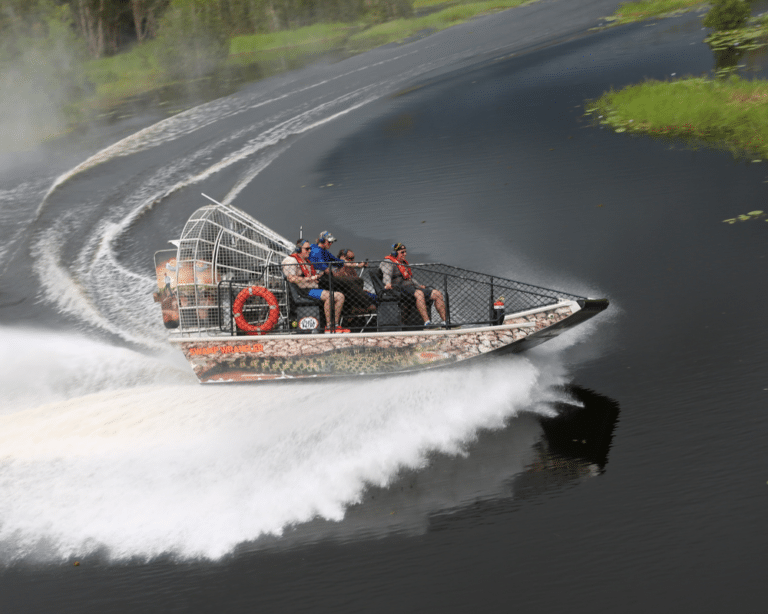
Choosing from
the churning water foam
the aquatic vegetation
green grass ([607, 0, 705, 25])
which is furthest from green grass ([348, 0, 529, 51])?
the churning water foam

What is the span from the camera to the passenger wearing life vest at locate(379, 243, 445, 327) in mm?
11211

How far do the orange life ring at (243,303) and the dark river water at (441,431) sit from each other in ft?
3.68

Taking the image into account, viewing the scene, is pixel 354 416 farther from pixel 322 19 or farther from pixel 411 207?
pixel 322 19

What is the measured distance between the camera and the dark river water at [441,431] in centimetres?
807

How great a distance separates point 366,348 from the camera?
11.2 m

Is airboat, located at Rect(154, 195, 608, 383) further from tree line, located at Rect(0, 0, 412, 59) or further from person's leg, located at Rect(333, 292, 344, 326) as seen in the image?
tree line, located at Rect(0, 0, 412, 59)

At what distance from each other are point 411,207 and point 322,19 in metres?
36.6

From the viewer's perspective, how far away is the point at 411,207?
739 inches

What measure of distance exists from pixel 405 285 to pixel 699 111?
13.4 meters

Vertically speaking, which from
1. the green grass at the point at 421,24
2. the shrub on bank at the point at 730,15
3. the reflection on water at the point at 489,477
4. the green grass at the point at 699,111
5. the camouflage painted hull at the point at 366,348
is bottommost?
the reflection on water at the point at 489,477

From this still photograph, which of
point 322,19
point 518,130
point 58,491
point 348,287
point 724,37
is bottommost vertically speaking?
point 58,491

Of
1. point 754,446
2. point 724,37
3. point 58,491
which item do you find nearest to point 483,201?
point 754,446

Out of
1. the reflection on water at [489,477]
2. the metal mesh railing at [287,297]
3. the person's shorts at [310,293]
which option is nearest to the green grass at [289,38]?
the metal mesh railing at [287,297]

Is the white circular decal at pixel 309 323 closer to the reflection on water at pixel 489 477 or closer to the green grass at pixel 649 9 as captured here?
the reflection on water at pixel 489 477
